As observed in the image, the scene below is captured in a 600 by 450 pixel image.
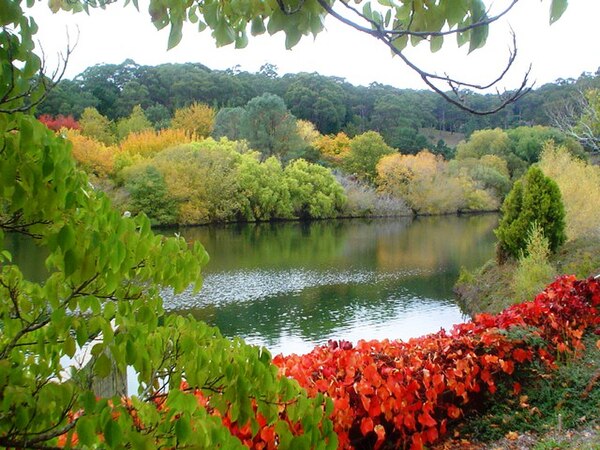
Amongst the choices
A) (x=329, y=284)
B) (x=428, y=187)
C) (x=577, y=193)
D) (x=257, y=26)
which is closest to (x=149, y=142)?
(x=428, y=187)

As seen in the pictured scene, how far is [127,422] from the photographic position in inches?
34.9

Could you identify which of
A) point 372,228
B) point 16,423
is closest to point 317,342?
point 16,423

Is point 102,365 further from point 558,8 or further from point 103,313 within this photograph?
point 558,8

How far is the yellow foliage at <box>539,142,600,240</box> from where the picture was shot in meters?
15.3

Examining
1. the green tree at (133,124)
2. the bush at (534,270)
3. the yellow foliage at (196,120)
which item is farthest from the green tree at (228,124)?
the bush at (534,270)

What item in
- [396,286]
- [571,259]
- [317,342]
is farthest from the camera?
[396,286]

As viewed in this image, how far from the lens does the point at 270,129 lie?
147 feet

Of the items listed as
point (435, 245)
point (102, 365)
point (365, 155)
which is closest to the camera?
point (102, 365)

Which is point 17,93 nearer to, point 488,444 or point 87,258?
point 87,258

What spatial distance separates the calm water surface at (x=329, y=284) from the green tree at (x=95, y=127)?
1329 centimetres

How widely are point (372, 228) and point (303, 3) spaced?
100 feet

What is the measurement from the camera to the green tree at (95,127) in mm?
37344

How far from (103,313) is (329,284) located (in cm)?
1473

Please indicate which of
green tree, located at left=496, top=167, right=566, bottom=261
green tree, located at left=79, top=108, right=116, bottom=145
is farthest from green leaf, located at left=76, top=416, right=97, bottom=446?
green tree, located at left=79, top=108, right=116, bottom=145
